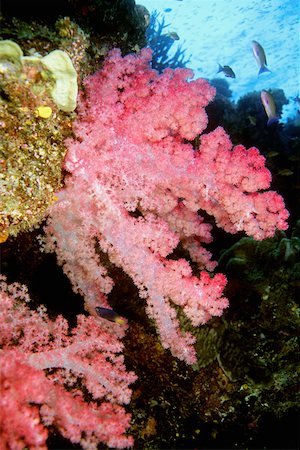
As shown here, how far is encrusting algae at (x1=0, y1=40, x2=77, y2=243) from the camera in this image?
238 centimetres

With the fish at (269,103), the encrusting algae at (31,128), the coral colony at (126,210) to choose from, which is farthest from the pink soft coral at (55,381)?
the fish at (269,103)

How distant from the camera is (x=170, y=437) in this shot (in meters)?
3.33

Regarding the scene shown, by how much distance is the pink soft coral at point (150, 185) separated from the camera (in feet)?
9.14

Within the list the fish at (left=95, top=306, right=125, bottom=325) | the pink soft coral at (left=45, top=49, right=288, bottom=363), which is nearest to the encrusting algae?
the pink soft coral at (left=45, top=49, right=288, bottom=363)

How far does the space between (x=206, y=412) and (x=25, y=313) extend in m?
2.24

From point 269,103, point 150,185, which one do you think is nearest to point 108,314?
point 150,185

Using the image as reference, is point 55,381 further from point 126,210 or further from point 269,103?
point 269,103

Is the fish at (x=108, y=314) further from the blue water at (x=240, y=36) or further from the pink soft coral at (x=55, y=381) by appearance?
the blue water at (x=240, y=36)

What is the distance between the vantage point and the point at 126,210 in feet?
9.89

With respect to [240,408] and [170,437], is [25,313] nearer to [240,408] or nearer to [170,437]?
[170,437]

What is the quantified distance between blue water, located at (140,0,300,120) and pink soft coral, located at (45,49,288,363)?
27.0 feet

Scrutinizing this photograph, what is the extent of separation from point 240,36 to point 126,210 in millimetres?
10487

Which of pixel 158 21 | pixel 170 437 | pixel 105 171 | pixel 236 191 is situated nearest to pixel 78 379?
pixel 170 437

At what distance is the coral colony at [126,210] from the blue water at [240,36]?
27.2 feet
